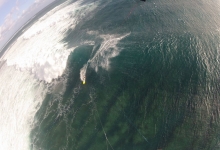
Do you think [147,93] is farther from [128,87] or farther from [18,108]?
[18,108]

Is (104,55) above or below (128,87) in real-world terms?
above

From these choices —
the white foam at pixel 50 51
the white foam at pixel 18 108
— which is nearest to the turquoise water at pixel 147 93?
the white foam at pixel 18 108

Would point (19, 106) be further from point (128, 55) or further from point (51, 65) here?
point (128, 55)

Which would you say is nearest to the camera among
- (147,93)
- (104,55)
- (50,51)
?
(147,93)

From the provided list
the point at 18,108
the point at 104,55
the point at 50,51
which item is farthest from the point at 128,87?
the point at 18,108

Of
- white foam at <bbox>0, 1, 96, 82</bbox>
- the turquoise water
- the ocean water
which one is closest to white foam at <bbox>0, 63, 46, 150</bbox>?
the ocean water

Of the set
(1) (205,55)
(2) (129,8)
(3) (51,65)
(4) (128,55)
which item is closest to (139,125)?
(4) (128,55)

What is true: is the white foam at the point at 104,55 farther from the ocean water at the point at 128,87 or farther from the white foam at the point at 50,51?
the white foam at the point at 50,51
